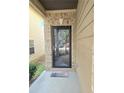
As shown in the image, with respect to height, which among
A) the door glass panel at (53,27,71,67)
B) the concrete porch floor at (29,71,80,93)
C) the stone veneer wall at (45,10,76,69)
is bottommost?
the concrete porch floor at (29,71,80,93)

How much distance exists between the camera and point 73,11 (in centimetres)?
659

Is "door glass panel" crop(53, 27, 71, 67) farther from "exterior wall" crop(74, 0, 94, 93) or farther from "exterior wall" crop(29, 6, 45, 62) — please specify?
"exterior wall" crop(74, 0, 94, 93)

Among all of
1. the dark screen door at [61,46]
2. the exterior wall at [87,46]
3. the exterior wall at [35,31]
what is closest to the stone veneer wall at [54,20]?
the dark screen door at [61,46]

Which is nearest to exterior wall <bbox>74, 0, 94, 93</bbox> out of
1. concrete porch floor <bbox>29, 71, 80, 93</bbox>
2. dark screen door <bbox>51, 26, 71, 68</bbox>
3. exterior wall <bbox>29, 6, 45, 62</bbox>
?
concrete porch floor <bbox>29, 71, 80, 93</bbox>

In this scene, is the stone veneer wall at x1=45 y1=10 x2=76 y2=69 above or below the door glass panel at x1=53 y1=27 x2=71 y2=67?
above

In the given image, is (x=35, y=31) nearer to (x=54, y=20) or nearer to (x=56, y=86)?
(x=54, y=20)

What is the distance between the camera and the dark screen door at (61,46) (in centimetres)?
682

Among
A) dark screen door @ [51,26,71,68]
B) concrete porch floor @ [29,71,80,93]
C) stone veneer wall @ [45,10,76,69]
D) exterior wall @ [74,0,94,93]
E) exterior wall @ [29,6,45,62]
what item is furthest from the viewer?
exterior wall @ [29,6,45,62]

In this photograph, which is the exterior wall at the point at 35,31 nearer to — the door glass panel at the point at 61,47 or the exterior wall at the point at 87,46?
the door glass panel at the point at 61,47

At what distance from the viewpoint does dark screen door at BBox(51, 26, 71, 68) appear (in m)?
6.82

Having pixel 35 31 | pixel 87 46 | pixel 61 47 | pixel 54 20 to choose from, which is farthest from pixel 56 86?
pixel 35 31
